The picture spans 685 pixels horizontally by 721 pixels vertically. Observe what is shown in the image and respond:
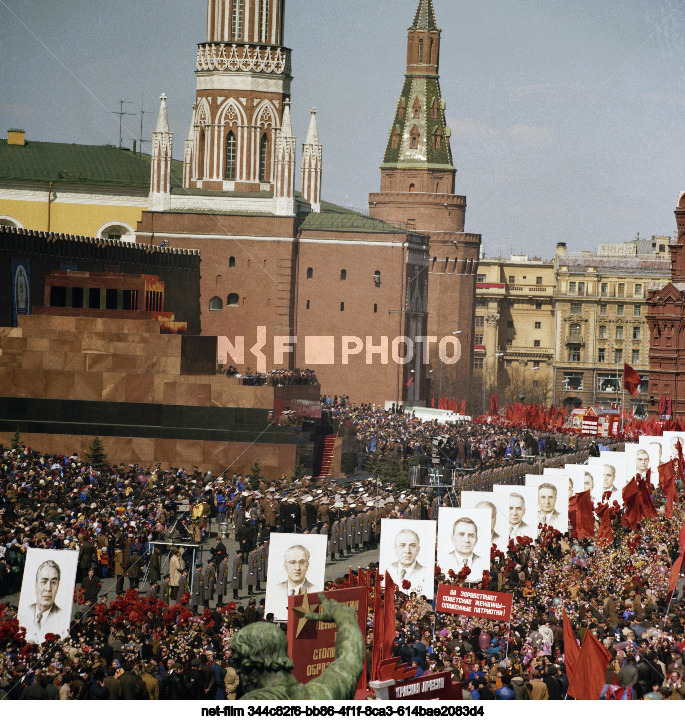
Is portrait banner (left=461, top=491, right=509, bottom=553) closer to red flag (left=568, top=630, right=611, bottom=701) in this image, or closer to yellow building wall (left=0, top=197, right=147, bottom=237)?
red flag (left=568, top=630, right=611, bottom=701)

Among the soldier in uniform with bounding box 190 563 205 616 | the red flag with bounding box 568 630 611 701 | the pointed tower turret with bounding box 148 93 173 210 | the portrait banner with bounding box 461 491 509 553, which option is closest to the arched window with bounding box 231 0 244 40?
the pointed tower turret with bounding box 148 93 173 210

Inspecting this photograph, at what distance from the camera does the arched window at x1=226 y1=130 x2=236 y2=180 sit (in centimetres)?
7662

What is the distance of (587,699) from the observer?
709 inches

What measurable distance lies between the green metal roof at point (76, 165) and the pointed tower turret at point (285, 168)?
671cm

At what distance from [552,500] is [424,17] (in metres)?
76.1

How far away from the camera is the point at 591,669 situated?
18219mm

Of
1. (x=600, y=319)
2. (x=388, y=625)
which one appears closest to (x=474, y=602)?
(x=388, y=625)

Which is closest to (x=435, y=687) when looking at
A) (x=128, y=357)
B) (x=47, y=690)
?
(x=47, y=690)

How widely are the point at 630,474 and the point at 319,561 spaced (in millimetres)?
12916

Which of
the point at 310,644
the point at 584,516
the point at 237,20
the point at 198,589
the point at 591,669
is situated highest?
the point at 237,20

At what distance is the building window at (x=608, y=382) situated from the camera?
109000mm

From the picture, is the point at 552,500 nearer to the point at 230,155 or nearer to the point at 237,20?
the point at 237,20

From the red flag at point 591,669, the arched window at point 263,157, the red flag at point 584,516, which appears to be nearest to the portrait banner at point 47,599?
the red flag at point 591,669

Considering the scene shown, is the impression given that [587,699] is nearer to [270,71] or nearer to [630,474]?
[630,474]
